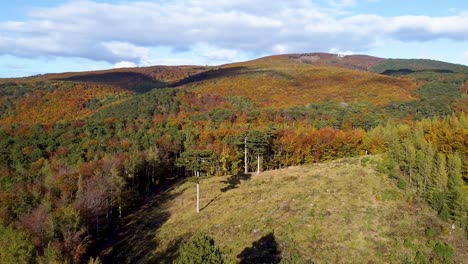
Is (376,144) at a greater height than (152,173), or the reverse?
(376,144)

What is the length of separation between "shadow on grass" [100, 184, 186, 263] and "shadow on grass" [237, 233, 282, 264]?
12143mm

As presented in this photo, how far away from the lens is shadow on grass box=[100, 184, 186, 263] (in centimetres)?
5712

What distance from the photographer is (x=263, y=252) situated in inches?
1858

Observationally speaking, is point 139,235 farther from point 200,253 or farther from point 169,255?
point 200,253

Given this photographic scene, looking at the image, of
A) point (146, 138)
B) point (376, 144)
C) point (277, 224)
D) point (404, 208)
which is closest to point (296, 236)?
point (277, 224)

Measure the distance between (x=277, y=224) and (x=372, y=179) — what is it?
23320 mm

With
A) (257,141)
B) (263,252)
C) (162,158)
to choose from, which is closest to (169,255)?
(263,252)

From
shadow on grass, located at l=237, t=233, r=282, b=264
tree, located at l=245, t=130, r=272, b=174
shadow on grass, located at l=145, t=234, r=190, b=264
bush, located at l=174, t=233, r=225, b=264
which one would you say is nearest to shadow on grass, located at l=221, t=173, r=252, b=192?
tree, located at l=245, t=130, r=272, b=174

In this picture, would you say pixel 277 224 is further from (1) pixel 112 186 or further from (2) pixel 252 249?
(1) pixel 112 186

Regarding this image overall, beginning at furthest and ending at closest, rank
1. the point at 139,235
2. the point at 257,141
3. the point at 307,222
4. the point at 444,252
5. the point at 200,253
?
the point at 257,141 < the point at 139,235 < the point at 307,222 < the point at 444,252 < the point at 200,253

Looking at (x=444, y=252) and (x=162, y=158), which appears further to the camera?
(x=162, y=158)

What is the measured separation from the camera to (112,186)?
248 ft

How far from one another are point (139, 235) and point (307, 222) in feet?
92.5

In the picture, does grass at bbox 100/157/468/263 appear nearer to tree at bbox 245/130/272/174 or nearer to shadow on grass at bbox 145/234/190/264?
shadow on grass at bbox 145/234/190/264
